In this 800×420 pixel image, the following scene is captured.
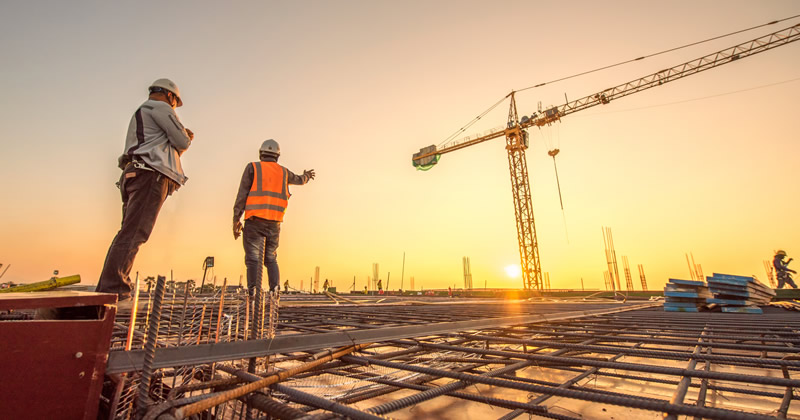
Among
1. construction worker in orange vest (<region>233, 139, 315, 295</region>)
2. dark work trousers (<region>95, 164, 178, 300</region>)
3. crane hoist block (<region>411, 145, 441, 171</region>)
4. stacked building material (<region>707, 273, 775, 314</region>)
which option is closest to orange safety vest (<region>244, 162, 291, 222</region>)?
construction worker in orange vest (<region>233, 139, 315, 295</region>)

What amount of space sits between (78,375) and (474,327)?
1925mm

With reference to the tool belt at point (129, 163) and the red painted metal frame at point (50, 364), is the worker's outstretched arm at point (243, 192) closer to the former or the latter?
the tool belt at point (129, 163)

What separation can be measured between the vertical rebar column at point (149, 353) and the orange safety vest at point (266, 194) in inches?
132

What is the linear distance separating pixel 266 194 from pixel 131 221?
1.84m

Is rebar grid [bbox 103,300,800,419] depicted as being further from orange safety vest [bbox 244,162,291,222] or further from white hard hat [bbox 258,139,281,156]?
white hard hat [bbox 258,139,281,156]

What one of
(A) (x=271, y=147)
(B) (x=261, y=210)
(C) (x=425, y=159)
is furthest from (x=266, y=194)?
(C) (x=425, y=159)

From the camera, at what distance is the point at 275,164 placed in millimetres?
4445

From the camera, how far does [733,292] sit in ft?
19.4

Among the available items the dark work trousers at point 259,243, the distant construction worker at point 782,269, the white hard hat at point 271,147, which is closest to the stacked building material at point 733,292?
the dark work trousers at point 259,243

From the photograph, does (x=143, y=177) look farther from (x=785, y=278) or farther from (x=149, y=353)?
(x=785, y=278)

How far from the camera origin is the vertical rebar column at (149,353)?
85 cm

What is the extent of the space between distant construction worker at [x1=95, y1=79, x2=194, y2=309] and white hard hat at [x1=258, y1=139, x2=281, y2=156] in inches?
70.2

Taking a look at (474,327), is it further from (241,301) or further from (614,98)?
(614,98)

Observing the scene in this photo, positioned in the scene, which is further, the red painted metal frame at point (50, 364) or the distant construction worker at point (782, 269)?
the distant construction worker at point (782, 269)
